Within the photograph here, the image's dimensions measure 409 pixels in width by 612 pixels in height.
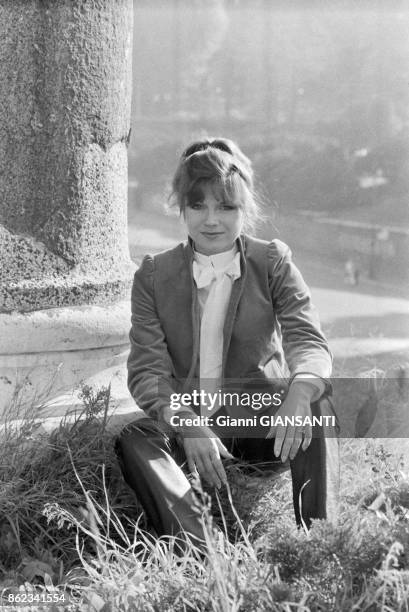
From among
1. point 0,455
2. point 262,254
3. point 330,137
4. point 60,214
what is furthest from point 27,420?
point 330,137

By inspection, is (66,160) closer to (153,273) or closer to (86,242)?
(86,242)

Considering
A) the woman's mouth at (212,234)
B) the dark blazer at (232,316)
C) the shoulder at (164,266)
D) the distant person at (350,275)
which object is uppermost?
the woman's mouth at (212,234)

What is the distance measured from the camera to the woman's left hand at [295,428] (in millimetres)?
2588

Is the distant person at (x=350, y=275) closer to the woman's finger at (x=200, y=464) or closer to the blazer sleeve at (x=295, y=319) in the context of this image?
the blazer sleeve at (x=295, y=319)

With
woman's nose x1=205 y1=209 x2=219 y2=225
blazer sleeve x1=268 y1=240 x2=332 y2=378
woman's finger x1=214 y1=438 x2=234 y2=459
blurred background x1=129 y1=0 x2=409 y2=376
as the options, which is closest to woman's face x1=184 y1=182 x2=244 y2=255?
woman's nose x1=205 y1=209 x2=219 y2=225

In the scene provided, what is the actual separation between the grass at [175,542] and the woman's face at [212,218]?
654 mm

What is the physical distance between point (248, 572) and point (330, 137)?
5.11 m

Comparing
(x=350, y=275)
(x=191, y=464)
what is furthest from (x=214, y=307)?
(x=350, y=275)

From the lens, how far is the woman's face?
281cm

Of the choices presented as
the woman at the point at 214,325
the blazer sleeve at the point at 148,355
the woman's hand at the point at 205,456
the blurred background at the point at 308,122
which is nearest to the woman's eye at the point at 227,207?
the woman at the point at 214,325

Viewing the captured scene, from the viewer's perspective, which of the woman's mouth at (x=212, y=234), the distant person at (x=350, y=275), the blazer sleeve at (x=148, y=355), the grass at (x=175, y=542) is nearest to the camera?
the grass at (x=175, y=542)

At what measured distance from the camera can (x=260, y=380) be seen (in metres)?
2.87

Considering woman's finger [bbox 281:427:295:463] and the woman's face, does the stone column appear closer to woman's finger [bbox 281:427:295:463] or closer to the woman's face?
the woman's face

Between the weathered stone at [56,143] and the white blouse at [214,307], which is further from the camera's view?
the weathered stone at [56,143]
